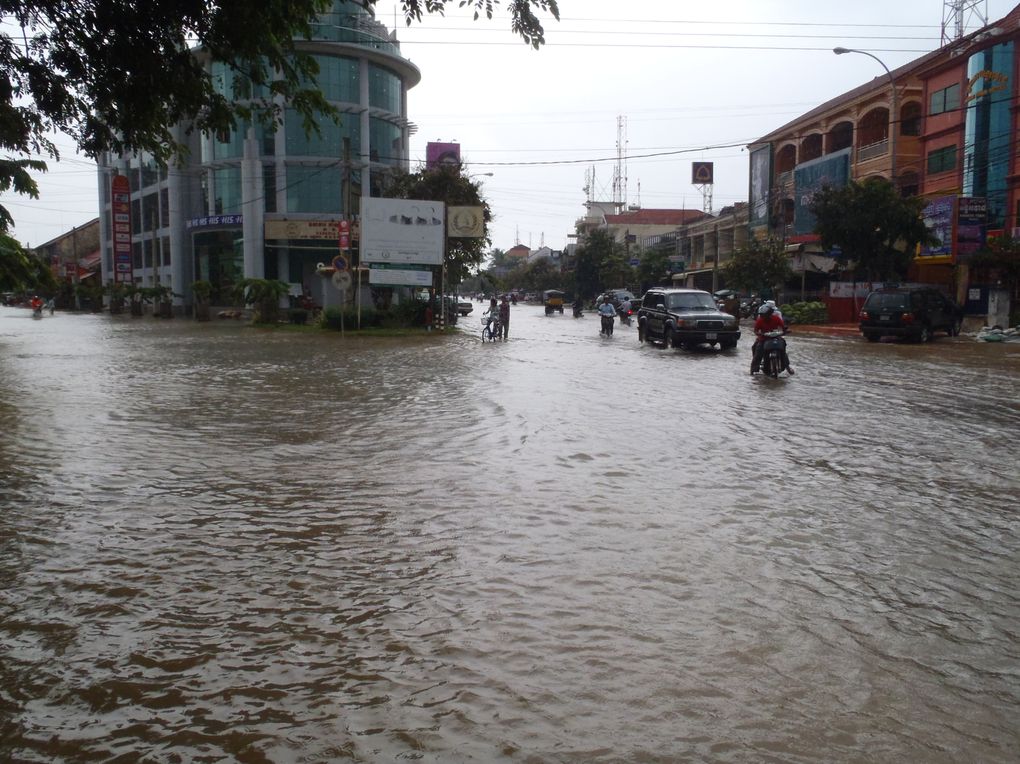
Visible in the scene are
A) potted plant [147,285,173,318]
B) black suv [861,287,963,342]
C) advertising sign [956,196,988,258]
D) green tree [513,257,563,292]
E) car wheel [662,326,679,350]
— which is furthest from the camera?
green tree [513,257,563,292]

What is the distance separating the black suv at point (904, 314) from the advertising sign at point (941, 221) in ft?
20.1

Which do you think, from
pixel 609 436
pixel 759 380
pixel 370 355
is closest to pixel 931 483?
pixel 609 436

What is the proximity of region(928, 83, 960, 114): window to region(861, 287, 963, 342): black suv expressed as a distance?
13.1 m

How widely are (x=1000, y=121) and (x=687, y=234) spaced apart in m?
36.7

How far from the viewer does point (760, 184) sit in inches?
2196

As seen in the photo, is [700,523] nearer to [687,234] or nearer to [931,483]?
Answer: [931,483]

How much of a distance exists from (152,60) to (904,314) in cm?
2609

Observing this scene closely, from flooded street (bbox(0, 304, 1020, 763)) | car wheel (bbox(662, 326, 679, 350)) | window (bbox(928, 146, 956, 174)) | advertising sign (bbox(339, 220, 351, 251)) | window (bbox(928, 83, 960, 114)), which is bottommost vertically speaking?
flooded street (bbox(0, 304, 1020, 763))

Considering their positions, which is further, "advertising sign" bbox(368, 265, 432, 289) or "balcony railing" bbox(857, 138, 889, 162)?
"balcony railing" bbox(857, 138, 889, 162)

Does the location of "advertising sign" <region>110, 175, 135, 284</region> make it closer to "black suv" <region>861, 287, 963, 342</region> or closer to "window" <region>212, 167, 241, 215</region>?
"window" <region>212, 167, 241, 215</region>

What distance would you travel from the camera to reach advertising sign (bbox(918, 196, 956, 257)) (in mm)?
33875

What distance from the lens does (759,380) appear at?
55.1 feet

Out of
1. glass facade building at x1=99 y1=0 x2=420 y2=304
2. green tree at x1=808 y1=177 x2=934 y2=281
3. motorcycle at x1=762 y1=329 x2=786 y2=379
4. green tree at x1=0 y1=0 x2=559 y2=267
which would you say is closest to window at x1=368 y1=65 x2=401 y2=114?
glass facade building at x1=99 y1=0 x2=420 y2=304

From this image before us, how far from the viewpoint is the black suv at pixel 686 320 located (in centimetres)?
2459
